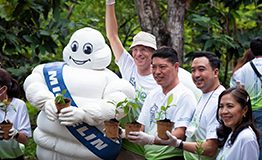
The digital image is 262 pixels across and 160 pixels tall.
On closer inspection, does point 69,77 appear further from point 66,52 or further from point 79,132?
point 79,132

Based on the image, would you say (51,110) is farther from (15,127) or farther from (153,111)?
(153,111)

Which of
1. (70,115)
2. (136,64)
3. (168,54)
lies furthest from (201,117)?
(136,64)

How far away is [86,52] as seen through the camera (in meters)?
3.52

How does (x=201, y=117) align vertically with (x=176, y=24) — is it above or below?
below

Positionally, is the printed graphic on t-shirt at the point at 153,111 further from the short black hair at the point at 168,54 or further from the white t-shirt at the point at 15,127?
the white t-shirt at the point at 15,127

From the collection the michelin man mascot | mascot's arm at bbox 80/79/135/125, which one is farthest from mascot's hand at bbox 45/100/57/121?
mascot's arm at bbox 80/79/135/125

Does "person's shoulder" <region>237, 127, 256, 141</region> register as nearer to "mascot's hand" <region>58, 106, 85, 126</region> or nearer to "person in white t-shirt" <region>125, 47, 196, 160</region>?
"person in white t-shirt" <region>125, 47, 196, 160</region>

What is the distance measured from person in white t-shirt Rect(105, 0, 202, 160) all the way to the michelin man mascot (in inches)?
16.4

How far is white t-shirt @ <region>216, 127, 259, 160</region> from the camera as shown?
7.89 feet

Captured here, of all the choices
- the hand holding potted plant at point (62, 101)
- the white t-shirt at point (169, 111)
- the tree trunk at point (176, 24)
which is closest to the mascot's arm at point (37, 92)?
the hand holding potted plant at point (62, 101)

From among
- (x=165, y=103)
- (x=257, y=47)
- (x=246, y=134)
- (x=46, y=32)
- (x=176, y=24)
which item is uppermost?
(x=176, y=24)

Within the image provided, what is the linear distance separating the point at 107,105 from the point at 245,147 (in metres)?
1.37

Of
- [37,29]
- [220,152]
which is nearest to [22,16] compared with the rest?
[37,29]

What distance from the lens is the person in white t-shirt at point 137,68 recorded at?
381 centimetres
